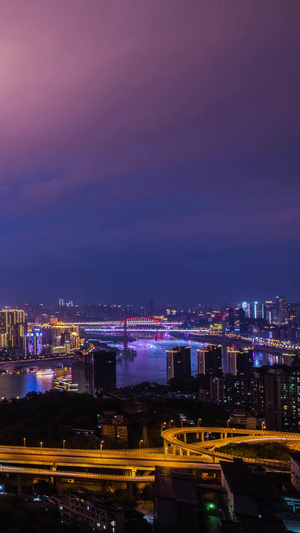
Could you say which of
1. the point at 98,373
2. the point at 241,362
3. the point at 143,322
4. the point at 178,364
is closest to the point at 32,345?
the point at 98,373

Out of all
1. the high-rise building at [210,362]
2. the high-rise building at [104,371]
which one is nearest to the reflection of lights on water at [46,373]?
the high-rise building at [104,371]

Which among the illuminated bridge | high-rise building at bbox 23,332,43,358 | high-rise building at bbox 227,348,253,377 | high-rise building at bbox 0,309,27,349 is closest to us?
high-rise building at bbox 227,348,253,377

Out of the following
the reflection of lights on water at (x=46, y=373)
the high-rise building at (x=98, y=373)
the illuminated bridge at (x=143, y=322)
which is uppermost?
the illuminated bridge at (x=143, y=322)

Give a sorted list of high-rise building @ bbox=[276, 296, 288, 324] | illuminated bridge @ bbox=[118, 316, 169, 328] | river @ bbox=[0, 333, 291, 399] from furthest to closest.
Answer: illuminated bridge @ bbox=[118, 316, 169, 328] < high-rise building @ bbox=[276, 296, 288, 324] < river @ bbox=[0, 333, 291, 399]

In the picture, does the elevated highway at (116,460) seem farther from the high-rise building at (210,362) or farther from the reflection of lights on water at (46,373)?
the reflection of lights on water at (46,373)

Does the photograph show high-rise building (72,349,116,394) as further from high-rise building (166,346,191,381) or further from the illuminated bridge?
the illuminated bridge

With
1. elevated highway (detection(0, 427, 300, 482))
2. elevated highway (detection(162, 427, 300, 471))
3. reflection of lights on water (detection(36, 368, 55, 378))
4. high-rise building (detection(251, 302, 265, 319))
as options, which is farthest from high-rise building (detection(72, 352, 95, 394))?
high-rise building (detection(251, 302, 265, 319))

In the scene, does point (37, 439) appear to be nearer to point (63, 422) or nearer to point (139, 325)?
point (63, 422)

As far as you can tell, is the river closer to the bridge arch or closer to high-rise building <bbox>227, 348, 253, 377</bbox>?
high-rise building <bbox>227, 348, 253, 377</bbox>

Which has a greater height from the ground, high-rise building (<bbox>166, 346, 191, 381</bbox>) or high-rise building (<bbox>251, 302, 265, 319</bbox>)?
high-rise building (<bbox>251, 302, 265, 319</bbox>)

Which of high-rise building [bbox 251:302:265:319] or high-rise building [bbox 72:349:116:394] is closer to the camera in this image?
high-rise building [bbox 72:349:116:394]

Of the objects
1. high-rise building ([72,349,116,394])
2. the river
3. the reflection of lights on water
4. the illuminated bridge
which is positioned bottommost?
the reflection of lights on water
